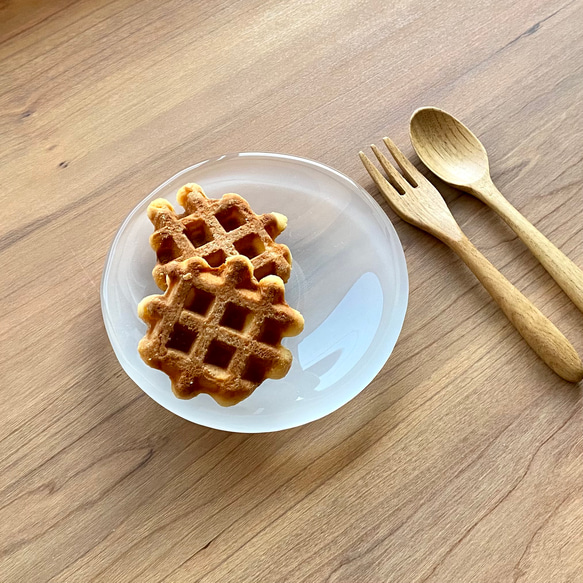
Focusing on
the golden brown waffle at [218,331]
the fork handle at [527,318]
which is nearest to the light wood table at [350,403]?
the fork handle at [527,318]

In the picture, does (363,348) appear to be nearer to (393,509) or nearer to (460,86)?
(393,509)

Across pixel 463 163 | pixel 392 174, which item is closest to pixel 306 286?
pixel 392 174

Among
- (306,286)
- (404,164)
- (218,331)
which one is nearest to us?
(218,331)

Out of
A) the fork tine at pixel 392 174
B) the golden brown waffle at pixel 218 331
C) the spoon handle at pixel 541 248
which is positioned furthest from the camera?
the fork tine at pixel 392 174

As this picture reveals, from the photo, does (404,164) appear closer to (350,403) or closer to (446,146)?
(446,146)

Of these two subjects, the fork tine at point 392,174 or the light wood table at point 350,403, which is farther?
the fork tine at point 392,174

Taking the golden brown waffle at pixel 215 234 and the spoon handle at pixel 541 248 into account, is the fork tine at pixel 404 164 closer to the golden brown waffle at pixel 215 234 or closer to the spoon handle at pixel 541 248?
the spoon handle at pixel 541 248
